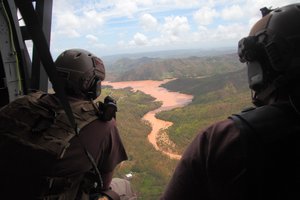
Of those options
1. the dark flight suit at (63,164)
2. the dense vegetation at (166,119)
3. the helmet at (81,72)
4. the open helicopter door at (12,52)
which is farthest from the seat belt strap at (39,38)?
the dense vegetation at (166,119)

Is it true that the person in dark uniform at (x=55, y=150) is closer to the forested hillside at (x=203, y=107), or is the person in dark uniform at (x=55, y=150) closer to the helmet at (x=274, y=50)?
→ the helmet at (x=274, y=50)

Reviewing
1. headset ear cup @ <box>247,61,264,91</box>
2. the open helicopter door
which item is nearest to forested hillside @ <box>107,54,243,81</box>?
the open helicopter door

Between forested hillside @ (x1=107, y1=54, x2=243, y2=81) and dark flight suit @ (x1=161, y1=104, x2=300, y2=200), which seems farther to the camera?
forested hillside @ (x1=107, y1=54, x2=243, y2=81)

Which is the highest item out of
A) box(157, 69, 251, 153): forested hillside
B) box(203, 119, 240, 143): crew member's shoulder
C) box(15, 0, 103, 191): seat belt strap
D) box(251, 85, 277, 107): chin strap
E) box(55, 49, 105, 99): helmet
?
box(15, 0, 103, 191): seat belt strap

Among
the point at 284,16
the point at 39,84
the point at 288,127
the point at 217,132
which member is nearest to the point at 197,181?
the point at 217,132

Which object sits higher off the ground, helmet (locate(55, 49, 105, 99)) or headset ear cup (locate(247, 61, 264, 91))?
headset ear cup (locate(247, 61, 264, 91))

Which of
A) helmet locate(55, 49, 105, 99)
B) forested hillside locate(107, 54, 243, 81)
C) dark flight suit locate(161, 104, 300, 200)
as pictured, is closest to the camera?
dark flight suit locate(161, 104, 300, 200)

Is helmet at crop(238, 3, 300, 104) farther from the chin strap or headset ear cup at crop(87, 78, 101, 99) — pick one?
headset ear cup at crop(87, 78, 101, 99)
